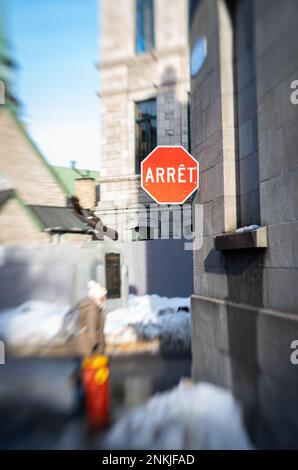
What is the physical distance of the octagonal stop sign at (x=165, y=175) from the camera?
16.0 ft

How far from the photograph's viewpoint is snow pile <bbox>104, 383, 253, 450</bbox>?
3895 millimetres

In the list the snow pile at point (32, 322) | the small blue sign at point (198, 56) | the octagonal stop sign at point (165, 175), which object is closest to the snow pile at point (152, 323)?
the snow pile at point (32, 322)

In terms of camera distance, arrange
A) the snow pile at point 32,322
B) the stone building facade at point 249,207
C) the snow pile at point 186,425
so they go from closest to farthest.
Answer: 1. the stone building facade at point 249,207
2. the snow pile at point 186,425
3. the snow pile at point 32,322

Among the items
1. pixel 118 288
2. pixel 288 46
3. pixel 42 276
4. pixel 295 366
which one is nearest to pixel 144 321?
pixel 118 288

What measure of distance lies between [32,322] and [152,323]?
148 inches

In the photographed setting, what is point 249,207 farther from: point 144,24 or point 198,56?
point 144,24

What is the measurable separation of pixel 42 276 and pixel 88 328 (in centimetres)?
910

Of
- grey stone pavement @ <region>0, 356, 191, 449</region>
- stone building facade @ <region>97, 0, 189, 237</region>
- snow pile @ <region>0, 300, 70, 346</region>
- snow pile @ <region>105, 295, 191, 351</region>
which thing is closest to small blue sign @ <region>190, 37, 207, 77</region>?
grey stone pavement @ <region>0, 356, 191, 449</region>

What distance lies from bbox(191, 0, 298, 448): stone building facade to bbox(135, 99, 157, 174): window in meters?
13.1

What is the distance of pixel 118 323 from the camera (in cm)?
1098

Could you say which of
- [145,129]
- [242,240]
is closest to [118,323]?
[242,240]

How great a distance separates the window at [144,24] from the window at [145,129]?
36.6 feet

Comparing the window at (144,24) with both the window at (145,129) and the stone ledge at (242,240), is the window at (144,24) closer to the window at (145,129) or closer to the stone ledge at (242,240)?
the stone ledge at (242,240)

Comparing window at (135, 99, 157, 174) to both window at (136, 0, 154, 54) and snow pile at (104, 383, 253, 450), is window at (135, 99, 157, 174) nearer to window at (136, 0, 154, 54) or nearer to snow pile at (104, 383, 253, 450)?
window at (136, 0, 154, 54)
